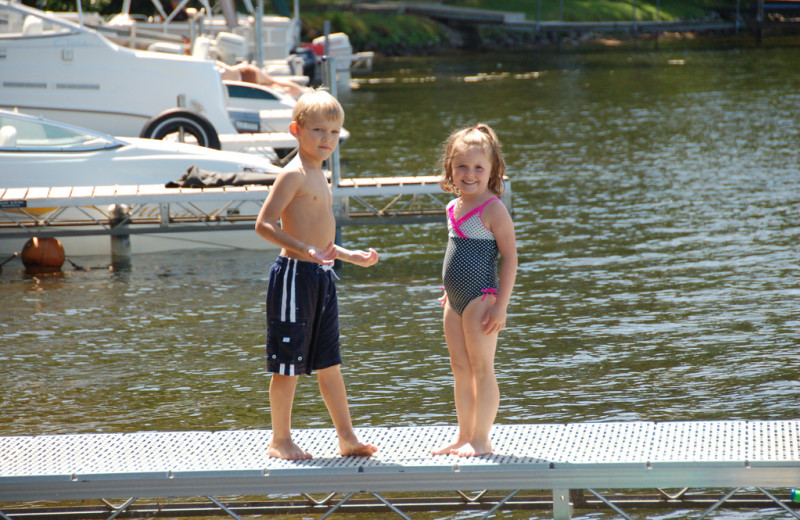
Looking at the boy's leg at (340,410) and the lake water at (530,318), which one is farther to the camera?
the lake water at (530,318)

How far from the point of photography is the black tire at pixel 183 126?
15320mm

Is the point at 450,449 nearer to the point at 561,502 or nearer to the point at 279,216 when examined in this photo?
the point at 561,502

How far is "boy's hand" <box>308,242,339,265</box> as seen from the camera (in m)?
4.57

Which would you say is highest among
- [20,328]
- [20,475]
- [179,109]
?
[179,109]

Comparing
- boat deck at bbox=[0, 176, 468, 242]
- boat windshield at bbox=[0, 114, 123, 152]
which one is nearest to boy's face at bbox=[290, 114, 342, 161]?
boat deck at bbox=[0, 176, 468, 242]

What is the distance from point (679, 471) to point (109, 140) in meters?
10.2

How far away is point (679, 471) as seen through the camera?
4523 mm

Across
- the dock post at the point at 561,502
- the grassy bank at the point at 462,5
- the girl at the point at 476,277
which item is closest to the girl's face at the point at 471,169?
the girl at the point at 476,277

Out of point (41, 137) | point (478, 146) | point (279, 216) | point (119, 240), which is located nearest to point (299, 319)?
point (279, 216)

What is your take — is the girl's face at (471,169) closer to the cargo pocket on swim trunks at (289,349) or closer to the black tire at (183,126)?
the cargo pocket on swim trunks at (289,349)

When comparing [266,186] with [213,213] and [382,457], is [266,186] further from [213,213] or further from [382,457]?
[382,457]

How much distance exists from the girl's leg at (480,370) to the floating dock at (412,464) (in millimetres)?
115

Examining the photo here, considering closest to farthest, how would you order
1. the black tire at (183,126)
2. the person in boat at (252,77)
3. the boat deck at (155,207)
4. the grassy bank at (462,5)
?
the boat deck at (155,207) < the black tire at (183,126) < the person in boat at (252,77) < the grassy bank at (462,5)

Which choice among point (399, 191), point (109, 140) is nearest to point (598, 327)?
point (399, 191)
